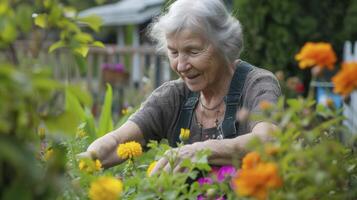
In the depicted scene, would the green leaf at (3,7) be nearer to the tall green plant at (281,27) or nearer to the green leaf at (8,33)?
the green leaf at (8,33)

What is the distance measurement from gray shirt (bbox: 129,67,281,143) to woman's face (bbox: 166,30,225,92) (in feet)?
0.47

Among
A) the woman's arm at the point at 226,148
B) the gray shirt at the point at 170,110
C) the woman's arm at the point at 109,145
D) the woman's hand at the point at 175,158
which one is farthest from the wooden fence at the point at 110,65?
the woman's hand at the point at 175,158

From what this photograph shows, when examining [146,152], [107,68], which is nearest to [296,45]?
[107,68]

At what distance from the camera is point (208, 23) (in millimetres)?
2785

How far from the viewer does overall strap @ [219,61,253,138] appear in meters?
2.82

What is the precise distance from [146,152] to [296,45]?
181 inches

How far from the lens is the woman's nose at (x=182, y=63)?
279 cm

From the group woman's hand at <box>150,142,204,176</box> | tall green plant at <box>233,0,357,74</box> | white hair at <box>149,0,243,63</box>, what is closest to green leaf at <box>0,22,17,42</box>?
woman's hand at <box>150,142,204,176</box>

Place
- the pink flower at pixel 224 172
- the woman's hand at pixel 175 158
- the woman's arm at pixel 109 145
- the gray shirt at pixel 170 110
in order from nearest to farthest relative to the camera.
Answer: the pink flower at pixel 224 172 < the woman's hand at pixel 175 158 < the woman's arm at pixel 109 145 < the gray shirt at pixel 170 110

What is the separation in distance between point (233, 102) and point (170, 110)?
284mm

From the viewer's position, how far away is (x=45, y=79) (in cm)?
129

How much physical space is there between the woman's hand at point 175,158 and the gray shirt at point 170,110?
0.69 meters

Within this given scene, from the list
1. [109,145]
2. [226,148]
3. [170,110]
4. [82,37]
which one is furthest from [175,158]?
[170,110]

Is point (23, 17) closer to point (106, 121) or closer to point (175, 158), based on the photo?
point (175, 158)
